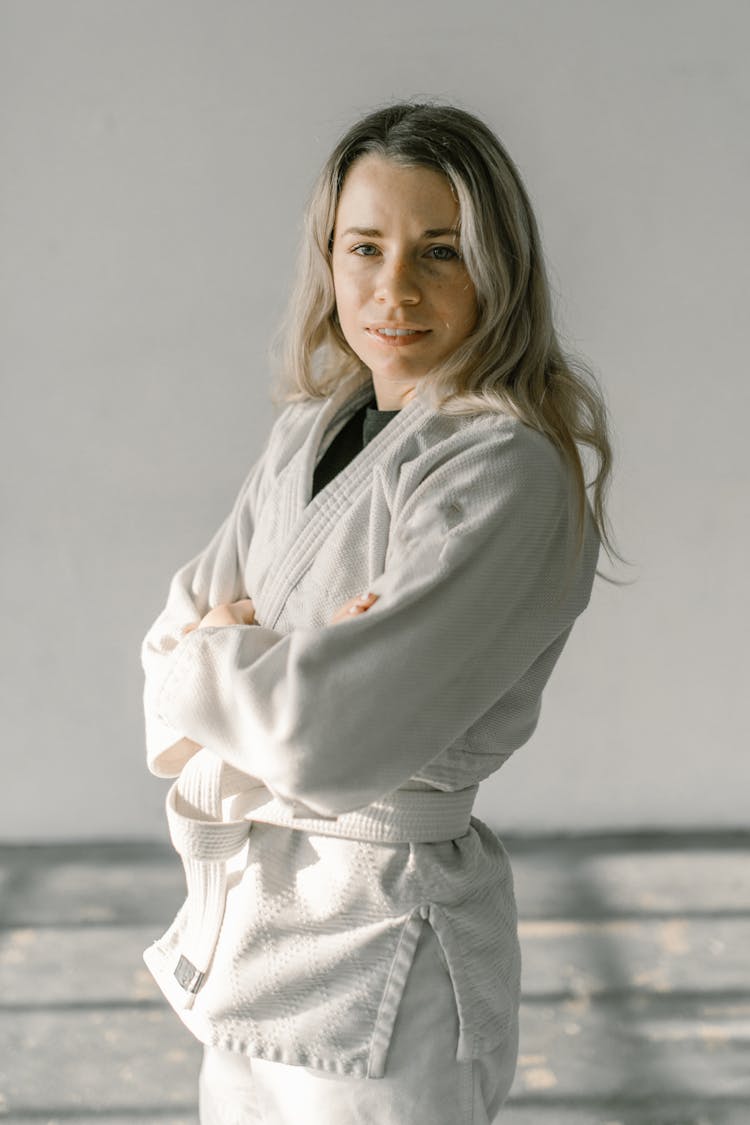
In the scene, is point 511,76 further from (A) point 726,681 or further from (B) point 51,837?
(B) point 51,837

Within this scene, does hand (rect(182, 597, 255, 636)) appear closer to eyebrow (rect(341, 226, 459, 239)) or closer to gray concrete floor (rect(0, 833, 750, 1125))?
eyebrow (rect(341, 226, 459, 239))

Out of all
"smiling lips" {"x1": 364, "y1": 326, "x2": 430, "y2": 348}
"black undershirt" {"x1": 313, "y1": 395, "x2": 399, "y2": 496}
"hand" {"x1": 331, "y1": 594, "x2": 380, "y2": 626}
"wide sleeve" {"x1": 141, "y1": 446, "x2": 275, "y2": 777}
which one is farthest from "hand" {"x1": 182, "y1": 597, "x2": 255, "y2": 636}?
"smiling lips" {"x1": 364, "y1": 326, "x2": 430, "y2": 348}

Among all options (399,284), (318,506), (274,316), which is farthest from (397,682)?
(274,316)

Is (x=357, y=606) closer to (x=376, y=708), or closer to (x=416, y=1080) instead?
(x=376, y=708)

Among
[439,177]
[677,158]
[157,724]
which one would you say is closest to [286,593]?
[157,724]

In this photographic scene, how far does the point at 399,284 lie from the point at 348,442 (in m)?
0.28

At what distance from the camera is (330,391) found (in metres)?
1.62

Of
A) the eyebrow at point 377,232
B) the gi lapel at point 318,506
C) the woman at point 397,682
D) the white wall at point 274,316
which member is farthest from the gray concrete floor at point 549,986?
the eyebrow at point 377,232

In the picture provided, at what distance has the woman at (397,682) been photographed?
1203 millimetres

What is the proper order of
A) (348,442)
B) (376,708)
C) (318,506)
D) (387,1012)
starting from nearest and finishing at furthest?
1. (376,708)
2. (387,1012)
3. (318,506)
4. (348,442)

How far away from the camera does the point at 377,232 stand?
1.34 meters

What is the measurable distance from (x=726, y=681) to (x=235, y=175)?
1.75 m

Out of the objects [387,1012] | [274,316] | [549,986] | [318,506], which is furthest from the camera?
[274,316]

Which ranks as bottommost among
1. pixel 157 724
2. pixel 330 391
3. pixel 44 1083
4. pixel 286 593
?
pixel 44 1083
